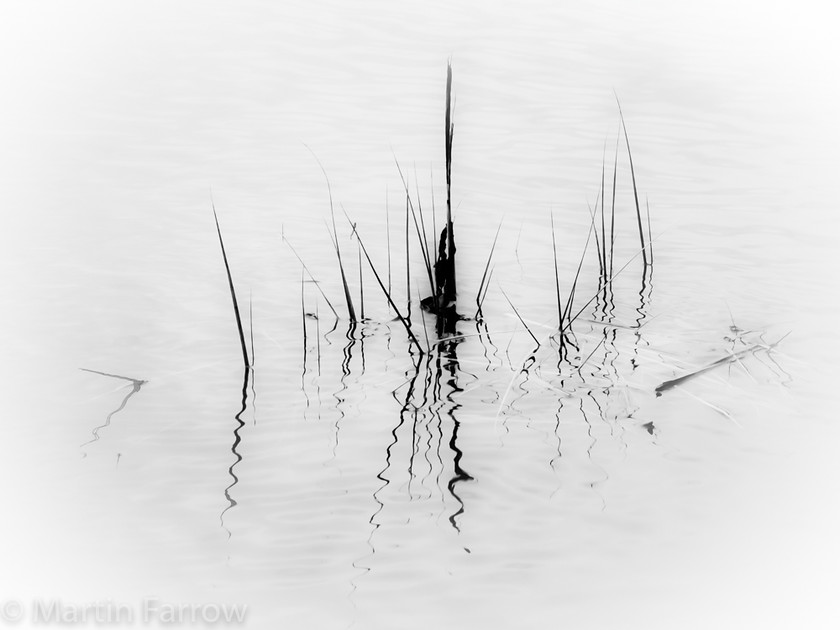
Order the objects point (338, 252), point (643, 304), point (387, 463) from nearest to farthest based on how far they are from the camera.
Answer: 1. point (387, 463)
2. point (338, 252)
3. point (643, 304)

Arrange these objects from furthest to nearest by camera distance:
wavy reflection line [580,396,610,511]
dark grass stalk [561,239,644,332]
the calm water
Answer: dark grass stalk [561,239,644,332] < wavy reflection line [580,396,610,511] < the calm water

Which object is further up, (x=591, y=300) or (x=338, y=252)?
(x=338, y=252)

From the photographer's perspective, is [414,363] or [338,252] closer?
[338,252]

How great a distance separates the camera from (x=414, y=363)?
4469 mm

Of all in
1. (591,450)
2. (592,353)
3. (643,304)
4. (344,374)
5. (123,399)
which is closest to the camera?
(591,450)

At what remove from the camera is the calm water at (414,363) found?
10.4 feet

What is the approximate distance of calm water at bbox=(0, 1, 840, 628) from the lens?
124 inches

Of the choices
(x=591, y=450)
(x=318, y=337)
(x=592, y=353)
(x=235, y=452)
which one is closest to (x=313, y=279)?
(x=318, y=337)

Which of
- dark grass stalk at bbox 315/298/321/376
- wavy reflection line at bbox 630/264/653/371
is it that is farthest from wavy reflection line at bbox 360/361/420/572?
wavy reflection line at bbox 630/264/653/371

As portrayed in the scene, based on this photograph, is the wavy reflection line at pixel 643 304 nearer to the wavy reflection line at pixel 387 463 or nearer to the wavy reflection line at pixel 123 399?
the wavy reflection line at pixel 387 463

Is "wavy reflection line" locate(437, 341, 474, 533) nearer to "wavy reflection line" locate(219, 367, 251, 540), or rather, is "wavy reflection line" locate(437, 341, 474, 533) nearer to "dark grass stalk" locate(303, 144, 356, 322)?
"dark grass stalk" locate(303, 144, 356, 322)

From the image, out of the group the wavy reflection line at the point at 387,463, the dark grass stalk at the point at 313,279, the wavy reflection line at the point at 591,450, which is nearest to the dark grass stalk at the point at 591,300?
the wavy reflection line at the point at 591,450

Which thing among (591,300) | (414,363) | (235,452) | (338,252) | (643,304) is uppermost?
(338,252)

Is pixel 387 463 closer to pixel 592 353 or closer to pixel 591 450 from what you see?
pixel 591 450
